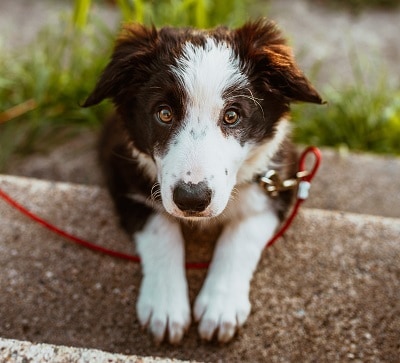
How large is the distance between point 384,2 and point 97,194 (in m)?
4.39

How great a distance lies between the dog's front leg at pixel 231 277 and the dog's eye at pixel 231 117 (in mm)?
537

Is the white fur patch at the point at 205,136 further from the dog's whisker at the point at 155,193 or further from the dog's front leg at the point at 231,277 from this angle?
the dog's front leg at the point at 231,277

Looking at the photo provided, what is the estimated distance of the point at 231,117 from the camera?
7.71 ft

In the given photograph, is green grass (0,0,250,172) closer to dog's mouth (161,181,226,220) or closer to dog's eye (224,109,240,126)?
dog's eye (224,109,240,126)

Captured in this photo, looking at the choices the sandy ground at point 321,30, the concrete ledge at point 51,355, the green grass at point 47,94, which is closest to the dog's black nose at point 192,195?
the concrete ledge at point 51,355

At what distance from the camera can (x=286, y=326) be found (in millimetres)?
2352

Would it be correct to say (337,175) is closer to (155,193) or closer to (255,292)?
(255,292)

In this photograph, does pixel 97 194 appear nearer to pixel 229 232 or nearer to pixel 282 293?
pixel 229 232

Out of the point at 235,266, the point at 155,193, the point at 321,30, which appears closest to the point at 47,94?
the point at 155,193

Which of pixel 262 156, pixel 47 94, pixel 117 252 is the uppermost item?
pixel 262 156

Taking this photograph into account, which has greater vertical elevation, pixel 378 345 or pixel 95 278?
pixel 378 345

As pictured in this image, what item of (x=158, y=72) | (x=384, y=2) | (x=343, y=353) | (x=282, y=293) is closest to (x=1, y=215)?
(x=158, y=72)

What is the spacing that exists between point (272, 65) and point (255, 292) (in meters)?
0.95

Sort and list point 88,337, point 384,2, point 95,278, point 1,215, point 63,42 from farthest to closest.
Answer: point 384,2 → point 63,42 → point 1,215 → point 95,278 → point 88,337
